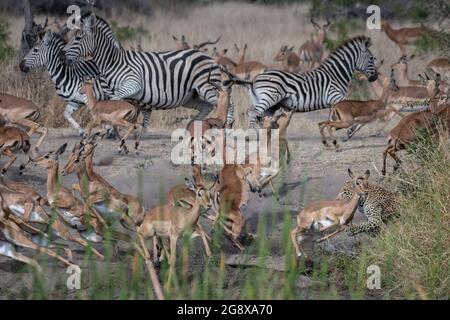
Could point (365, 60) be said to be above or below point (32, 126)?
above

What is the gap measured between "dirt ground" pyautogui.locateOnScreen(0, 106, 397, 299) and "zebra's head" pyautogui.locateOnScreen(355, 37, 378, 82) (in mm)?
1704

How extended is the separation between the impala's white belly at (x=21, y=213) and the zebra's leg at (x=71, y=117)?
181 inches

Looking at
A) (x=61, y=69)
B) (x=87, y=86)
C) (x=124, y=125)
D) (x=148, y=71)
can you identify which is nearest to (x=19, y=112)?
(x=87, y=86)

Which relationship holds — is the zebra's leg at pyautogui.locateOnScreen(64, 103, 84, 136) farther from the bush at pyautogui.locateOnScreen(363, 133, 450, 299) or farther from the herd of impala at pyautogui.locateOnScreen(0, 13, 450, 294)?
the bush at pyautogui.locateOnScreen(363, 133, 450, 299)

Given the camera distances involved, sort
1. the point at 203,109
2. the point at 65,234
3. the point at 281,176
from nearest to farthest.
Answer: the point at 65,234
the point at 281,176
the point at 203,109

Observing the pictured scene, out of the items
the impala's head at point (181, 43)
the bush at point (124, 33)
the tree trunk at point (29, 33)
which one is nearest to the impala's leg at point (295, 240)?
the tree trunk at point (29, 33)

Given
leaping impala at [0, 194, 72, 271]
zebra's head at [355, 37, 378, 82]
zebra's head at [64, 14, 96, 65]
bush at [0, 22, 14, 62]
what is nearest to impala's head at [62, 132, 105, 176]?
leaping impala at [0, 194, 72, 271]

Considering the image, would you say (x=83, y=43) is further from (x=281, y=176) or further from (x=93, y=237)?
(x=93, y=237)

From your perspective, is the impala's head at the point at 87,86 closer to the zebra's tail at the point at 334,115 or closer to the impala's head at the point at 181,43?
the zebra's tail at the point at 334,115

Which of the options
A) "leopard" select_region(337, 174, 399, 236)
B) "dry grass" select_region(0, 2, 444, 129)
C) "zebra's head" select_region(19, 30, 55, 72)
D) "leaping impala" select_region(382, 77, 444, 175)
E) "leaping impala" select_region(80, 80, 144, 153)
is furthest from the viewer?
"dry grass" select_region(0, 2, 444, 129)

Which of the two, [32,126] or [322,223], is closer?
[322,223]

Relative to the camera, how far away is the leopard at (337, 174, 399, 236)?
398 inches

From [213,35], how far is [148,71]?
9.65m

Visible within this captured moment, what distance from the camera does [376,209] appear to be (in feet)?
33.2
